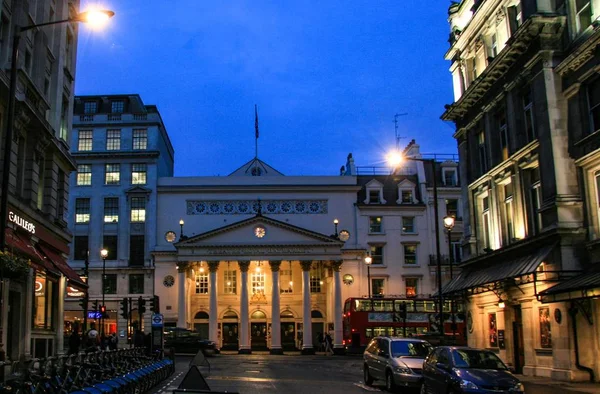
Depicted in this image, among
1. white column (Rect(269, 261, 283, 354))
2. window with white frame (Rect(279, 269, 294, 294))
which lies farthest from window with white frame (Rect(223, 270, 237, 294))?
white column (Rect(269, 261, 283, 354))

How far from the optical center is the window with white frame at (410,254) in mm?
66688

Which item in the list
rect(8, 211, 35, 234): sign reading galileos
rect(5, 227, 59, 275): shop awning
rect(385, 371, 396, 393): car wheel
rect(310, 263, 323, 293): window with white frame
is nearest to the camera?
rect(385, 371, 396, 393): car wheel

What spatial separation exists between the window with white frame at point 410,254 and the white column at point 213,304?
18.1 meters

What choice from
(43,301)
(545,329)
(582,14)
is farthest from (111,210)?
(582,14)

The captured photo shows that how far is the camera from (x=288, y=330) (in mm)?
68250

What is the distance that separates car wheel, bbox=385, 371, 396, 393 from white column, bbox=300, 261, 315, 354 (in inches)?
1566

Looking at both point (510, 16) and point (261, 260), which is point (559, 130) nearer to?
point (510, 16)

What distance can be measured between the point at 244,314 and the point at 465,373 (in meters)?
47.1

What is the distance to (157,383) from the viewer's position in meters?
23.0

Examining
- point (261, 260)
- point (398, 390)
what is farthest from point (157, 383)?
point (261, 260)

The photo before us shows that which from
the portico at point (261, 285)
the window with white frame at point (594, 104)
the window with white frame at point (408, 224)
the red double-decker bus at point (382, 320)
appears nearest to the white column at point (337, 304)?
the portico at point (261, 285)

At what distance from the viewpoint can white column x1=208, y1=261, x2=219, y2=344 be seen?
6191cm

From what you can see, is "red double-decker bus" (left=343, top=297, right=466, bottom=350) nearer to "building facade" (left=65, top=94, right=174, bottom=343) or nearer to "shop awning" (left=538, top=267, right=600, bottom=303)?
"building facade" (left=65, top=94, right=174, bottom=343)

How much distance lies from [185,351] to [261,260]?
43.2 feet
